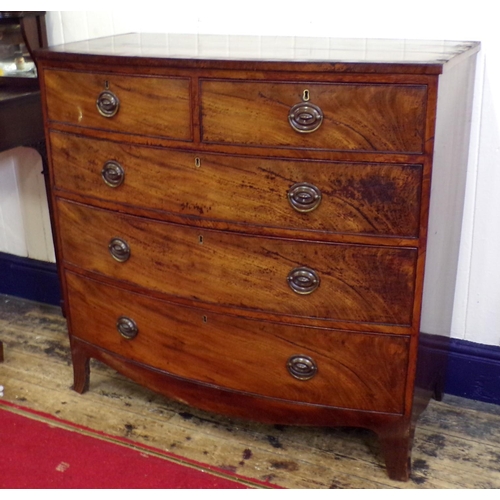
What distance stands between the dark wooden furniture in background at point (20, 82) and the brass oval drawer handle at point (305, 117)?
107 centimetres

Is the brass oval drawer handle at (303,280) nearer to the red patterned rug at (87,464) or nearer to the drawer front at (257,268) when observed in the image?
the drawer front at (257,268)

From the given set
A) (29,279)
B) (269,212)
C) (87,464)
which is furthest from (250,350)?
(29,279)

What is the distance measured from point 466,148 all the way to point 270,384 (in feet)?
2.80

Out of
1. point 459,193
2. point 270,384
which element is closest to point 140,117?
point 270,384

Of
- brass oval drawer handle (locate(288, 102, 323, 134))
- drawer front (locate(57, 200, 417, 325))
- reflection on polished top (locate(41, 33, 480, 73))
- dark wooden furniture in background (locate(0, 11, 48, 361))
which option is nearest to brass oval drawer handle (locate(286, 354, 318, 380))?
drawer front (locate(57, 200, 417, 325))

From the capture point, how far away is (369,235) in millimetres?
1602

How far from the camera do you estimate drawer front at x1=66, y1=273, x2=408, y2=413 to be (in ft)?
5.63

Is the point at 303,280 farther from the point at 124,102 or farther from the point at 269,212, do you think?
the point at 124,102

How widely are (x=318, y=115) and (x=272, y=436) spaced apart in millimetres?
958

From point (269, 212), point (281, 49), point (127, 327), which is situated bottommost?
point (127, 327)

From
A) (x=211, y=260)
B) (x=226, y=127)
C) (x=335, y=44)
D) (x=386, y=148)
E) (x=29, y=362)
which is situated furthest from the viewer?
(x=29, y=362)

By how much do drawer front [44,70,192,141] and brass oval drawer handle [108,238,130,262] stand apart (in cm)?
30

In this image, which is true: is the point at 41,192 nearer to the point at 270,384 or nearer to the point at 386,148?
the point at 270,384

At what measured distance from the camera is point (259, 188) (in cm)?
165
